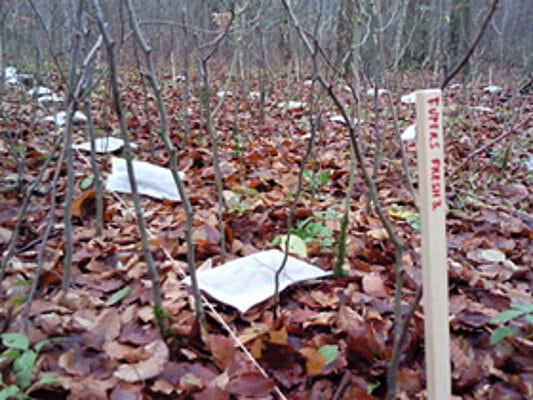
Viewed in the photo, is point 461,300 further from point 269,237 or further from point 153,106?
point 153,106

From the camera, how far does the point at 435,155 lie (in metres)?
0.86

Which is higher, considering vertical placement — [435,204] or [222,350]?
[435,204]

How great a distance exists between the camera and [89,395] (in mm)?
1140

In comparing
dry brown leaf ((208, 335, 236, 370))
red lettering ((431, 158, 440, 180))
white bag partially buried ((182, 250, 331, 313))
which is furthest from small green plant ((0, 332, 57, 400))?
red lettering ((431, 158, 440, 180))

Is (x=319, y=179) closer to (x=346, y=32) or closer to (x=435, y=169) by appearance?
(x=346, y=32)

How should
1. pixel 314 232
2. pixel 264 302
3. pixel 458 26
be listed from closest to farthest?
pixel 264 302
pixel 314 232
pixel 458 26

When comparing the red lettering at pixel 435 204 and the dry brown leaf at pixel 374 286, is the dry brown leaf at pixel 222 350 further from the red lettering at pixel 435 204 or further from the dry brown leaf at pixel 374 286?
the red lettering at pixel 435 204

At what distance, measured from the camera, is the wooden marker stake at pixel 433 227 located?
850mm

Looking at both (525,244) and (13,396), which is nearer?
(13,396)

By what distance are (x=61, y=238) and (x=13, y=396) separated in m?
0.94

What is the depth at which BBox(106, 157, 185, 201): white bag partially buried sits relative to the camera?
8.23 ft

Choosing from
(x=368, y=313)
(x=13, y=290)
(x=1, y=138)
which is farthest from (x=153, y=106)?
(x=368, y=313)

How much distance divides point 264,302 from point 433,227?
814mm

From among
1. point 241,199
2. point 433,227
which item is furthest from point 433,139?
point 241,199
